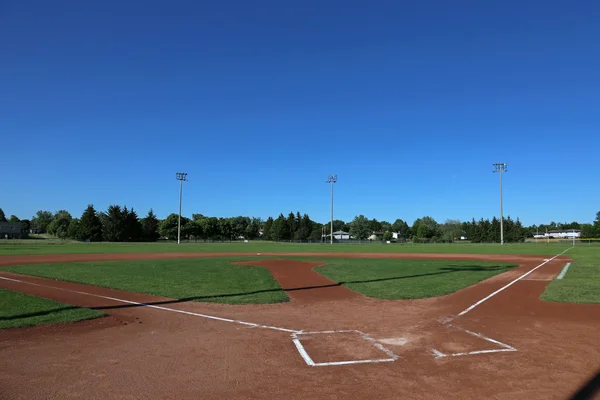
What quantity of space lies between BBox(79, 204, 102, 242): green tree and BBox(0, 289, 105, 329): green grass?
328 ft

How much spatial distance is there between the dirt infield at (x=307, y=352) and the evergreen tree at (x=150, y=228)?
109m

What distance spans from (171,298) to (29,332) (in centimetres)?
502

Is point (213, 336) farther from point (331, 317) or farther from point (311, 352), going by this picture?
point (331, 317)

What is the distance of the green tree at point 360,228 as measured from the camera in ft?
542

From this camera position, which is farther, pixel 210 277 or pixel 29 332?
pixel 210 277

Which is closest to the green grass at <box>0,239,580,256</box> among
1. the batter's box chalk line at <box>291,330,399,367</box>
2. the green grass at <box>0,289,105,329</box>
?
the green grass at <box>0,289,105,329</box>

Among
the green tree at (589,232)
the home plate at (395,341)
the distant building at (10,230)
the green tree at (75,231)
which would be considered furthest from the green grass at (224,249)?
the distant building at (10,230)

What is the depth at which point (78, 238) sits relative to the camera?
103 meters

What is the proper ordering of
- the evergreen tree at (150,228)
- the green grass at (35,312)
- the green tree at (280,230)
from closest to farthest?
the green grass at (35,312)
the evergreen tree at (150,228)
the green tree at (280,230)

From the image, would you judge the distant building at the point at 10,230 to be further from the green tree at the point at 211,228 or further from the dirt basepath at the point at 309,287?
the dirt basepath at the point at 309,287

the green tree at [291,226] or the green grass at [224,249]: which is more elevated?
the green tree at [291,226]

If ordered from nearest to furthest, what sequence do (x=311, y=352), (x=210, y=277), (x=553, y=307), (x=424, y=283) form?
1. (x=311, y=352)
2. (x=553, y=307)
3. (x=424, y=283)
4. (x=210, y=277)

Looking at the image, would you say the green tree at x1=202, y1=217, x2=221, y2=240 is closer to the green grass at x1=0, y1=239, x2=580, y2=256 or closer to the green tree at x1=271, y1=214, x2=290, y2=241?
the green tree at x1=271, y1=214, x2=290, y2=241

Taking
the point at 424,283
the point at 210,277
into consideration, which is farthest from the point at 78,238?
the point at 424,283
